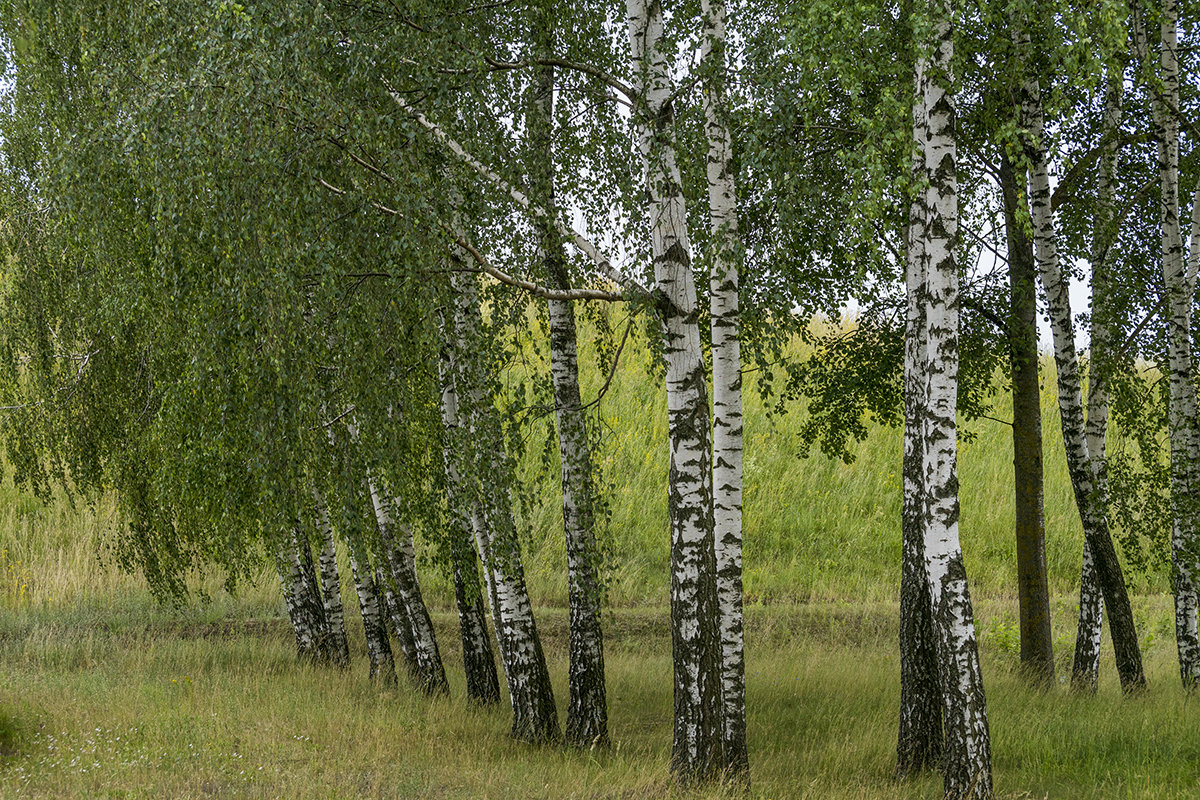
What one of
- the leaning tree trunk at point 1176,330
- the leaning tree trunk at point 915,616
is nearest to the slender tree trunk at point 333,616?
the leaning tree trunk at point 915,616

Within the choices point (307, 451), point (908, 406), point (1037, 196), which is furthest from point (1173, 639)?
point (307, 451)

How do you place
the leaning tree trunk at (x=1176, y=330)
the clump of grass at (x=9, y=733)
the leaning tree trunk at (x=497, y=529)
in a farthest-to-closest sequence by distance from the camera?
the leaning tree trunk at (x=1176, y=330)
the clump of grass at (x=9, y=733)
the leaning tree trunk at (x=497, y=529)

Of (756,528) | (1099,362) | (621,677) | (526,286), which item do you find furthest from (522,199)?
(756,528)

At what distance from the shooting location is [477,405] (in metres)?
7.07

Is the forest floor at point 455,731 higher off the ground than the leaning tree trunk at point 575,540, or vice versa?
the leaning tree trunk at point 575,540

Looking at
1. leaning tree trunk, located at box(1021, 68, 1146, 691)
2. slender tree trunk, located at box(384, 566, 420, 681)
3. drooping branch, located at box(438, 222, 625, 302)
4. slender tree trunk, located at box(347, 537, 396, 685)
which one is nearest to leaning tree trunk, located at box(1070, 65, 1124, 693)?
leaning tree trunk, located at box(1021, 68, 1146, 691)

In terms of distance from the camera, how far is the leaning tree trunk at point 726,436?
7.27 meters

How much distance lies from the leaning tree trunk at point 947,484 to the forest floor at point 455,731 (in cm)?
84

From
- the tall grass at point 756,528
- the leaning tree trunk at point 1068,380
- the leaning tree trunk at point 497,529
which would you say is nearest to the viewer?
the leaning tree trunk at point 497,529

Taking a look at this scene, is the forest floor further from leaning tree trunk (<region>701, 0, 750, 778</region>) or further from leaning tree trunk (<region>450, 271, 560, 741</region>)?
leaning tree trunk (<region>701, 0, 750, 778</region>)

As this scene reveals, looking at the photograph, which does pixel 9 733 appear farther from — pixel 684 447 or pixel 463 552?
pixel 684 447

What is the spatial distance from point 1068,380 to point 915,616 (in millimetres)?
3586

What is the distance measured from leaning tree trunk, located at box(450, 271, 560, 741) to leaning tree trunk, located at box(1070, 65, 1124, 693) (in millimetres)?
6025

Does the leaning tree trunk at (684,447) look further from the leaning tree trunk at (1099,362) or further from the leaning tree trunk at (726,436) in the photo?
the leaning tree trunk at (1099,362)
